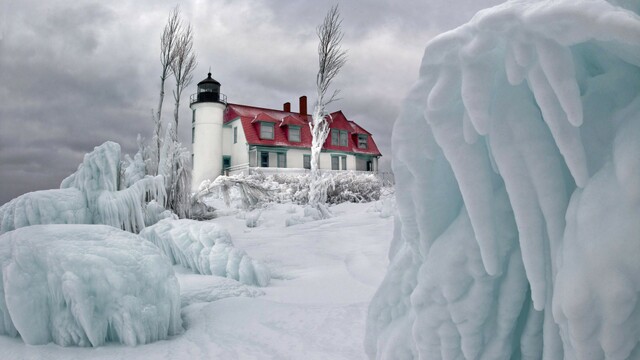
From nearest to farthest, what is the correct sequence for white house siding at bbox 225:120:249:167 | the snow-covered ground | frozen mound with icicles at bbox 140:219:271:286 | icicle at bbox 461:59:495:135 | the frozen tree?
1. icicle at bbox 461:59:495:135
2. the snow-covered ground
3. frozen mound with icicles at bbox 140:219:271:286
4. the frozen tree
5. white house siding at bbox 225:120:249:167

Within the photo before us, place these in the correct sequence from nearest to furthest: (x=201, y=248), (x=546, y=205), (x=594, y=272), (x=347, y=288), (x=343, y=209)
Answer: (x=594, y=272) < (x=546, y=205) < (x=347, y=288) < (x=201, y=248) < (x=343, y=209)

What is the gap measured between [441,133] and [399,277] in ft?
2.46

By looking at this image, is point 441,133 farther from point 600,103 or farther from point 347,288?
point 347,288

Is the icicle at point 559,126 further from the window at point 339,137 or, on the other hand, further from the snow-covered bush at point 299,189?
the window at point 339,137

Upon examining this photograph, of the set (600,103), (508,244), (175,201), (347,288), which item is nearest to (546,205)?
(508,244)

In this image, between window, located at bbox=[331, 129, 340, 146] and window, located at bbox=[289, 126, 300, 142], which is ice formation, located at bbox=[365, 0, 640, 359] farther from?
window, located at bbox=[331, 129, 340, 146]

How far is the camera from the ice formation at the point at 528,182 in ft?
3.24

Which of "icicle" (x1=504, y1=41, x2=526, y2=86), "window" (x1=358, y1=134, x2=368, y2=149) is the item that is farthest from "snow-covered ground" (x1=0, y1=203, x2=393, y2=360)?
"window" (x1=358, y1=134, x2=368, y2=149)

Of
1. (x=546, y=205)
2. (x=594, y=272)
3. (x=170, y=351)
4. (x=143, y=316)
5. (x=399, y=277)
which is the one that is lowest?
(x=170, y=351)

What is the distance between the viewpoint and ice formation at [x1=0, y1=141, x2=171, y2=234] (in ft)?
17.9

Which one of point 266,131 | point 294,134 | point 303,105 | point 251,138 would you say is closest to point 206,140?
point 251,138

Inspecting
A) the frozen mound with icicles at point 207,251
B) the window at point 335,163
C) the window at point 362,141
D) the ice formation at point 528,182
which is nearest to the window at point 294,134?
the window at point 335,163

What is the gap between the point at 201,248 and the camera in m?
4.77

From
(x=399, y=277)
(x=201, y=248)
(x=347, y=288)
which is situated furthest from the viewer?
(x=201, y=248)
